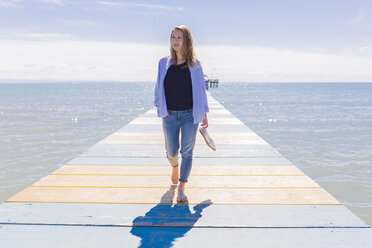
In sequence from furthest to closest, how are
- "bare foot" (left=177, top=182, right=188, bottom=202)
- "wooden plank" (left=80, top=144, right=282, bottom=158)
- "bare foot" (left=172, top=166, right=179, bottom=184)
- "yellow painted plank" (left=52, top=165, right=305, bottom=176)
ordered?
1. "wooden plank" (left=80, top=144, right=282, bottom=158)
2. "yellow painted plank" (left=52, top=165, right=305, bottom=176)
3. "bare foot" (left=172, top=166, right=179, bottom=184)
4. "bare foot" (left=177, top=182, right=188, bottom=202)

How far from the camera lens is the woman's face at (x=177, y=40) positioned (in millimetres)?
3059

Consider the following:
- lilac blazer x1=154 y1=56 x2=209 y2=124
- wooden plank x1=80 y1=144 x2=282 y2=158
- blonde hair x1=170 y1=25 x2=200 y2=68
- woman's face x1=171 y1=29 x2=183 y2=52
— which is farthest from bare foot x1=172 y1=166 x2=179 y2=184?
wooden plank x1=80 y1=144 x2=282 y2=158

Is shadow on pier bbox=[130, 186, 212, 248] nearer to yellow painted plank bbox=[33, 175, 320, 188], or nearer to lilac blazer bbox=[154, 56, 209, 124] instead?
yellow painted plank bbox=[33, 175, 320, 188]

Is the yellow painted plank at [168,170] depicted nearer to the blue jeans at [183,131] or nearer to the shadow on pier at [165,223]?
the blue jeans at [183,131]

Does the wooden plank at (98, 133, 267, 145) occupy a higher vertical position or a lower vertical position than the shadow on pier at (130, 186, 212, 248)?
higher

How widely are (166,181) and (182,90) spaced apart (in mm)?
1297

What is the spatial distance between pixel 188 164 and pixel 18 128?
20519 millimetres

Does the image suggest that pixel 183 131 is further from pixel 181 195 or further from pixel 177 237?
pixel 177 237

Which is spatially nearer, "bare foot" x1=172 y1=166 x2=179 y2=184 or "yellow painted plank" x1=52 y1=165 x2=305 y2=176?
"bare foot" x1=172 y1=166 x2=179 y2=184

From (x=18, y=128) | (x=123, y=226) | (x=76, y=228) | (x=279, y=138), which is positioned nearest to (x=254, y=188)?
(x=123, y=226)

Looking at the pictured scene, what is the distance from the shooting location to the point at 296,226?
104 inches

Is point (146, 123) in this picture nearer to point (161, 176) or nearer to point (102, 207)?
point (161, 176)

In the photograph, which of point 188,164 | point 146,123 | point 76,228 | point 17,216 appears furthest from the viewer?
point 146,123

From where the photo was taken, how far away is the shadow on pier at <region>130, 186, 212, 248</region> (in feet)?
8.13
